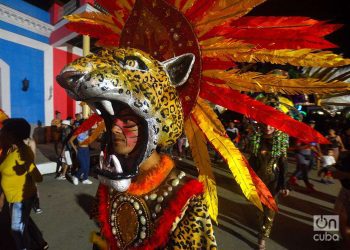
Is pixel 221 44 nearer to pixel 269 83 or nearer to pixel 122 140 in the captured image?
pixel 269 83

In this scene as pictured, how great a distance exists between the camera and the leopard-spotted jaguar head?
3.79 ft

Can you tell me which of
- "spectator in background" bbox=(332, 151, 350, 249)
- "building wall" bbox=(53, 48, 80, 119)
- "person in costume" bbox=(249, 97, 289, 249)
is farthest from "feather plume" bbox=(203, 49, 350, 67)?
"building wall" bbox=(53, 48, 80, 119)

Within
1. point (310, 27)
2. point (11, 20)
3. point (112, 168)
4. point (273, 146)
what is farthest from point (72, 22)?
point (11, 20)

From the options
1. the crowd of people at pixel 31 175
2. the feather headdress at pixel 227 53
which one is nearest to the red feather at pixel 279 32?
the feather headdress at pixel 227 53

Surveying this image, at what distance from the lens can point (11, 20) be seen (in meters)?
9.80

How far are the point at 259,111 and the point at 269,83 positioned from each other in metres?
0.18

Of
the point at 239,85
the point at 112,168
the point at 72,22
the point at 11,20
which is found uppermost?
the point at 11,20

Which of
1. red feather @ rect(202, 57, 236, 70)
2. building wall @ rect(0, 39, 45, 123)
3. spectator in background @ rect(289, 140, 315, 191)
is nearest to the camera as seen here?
red feather @ rect(202, 57, 236, 70)

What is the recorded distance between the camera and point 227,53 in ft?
5.02

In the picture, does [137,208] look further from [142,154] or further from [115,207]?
[142,154]

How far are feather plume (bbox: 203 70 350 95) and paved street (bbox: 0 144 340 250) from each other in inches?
111

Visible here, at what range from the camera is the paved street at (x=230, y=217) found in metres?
3.80

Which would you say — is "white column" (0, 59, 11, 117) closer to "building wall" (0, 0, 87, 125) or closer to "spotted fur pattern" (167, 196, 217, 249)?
"building wall" (0, 0, 87, 125)

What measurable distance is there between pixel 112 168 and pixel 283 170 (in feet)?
9.90
